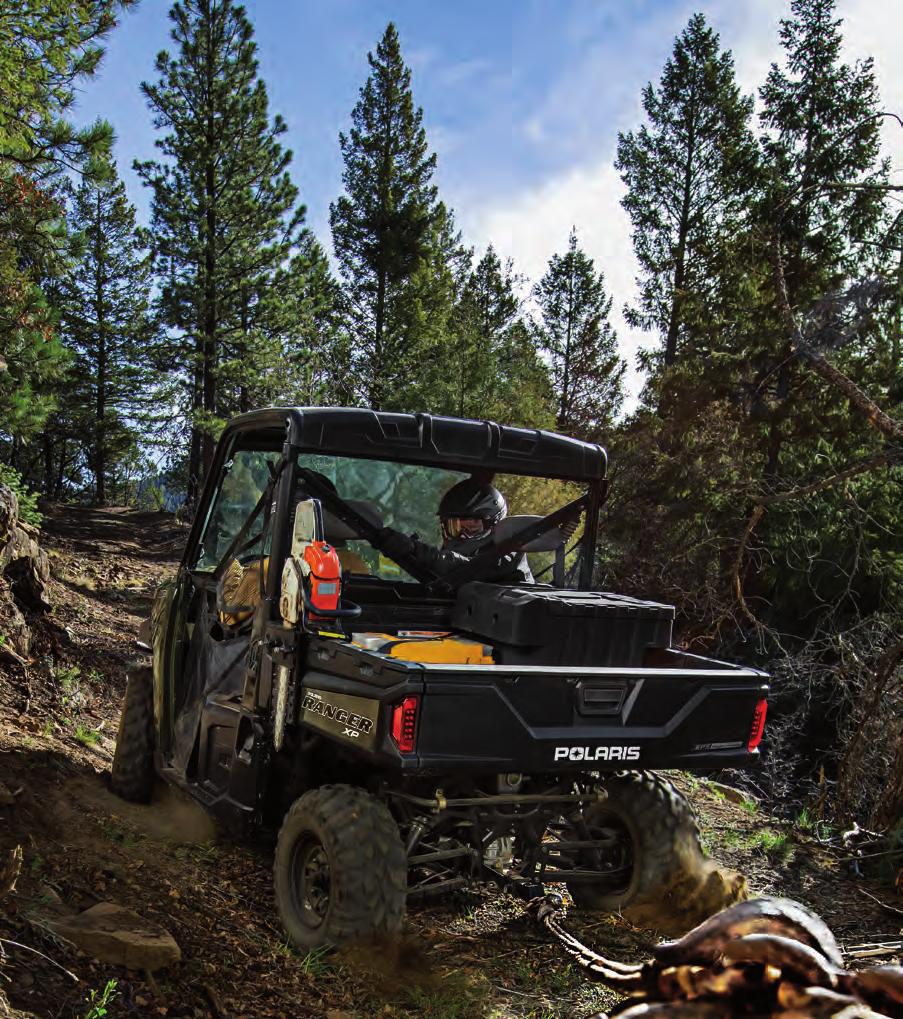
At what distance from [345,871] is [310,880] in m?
0.38

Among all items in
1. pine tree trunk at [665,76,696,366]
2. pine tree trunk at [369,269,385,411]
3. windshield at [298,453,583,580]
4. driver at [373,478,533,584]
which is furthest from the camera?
pine tree trunk at [369,269,385,411]

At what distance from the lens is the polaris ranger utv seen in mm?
3848

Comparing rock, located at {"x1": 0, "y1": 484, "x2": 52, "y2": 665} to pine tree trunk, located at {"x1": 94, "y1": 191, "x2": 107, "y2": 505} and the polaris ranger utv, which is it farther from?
pine tree trunk, located at {"x1": 94, "y1": 191, "x2": 107, "y2": 505}

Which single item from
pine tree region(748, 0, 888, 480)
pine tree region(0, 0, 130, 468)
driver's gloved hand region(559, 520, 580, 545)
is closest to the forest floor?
Result: driver's gloved hand region(559, 520, 580, 545)

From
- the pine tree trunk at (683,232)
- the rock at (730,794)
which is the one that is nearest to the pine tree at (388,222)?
the pine tree trunk at (683,232)

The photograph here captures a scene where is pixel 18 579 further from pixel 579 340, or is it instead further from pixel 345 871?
pixel 579 340

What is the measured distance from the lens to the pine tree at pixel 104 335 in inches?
1228

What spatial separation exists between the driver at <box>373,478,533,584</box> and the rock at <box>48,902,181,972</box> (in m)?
2.23

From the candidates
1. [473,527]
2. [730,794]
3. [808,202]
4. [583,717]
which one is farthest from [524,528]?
[808,202]

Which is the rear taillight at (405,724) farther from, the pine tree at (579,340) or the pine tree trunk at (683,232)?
the pine tree at (579,340)

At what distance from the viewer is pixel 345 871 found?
381 centimetres

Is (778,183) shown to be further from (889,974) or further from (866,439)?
(889,974)

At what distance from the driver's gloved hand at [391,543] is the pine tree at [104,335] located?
2707cm

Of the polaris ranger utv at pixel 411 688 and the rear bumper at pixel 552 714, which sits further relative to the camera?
the polaris ranger utv at pixel 411 688
